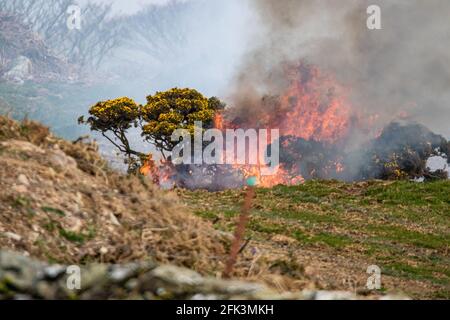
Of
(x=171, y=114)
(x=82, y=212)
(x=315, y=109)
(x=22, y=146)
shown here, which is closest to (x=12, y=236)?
(x=82, y=212)

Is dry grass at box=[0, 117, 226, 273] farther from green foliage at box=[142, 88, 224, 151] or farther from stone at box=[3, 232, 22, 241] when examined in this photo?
green foliage at box=[142, 88, 224, 151]

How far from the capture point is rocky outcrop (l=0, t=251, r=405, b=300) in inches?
290

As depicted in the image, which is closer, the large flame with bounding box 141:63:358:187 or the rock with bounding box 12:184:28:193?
the rock with bounding box 12:184:28:193

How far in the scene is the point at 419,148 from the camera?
5544 centimetres

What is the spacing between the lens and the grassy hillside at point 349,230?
14211mm

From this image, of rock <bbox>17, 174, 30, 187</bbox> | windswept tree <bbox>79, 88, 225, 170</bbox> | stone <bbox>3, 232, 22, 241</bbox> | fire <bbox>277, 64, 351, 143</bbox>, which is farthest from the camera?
fire <bbox>277, 64, 351, 143</bbox>

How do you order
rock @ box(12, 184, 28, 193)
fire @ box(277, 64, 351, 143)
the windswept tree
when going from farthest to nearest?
fire @ box(277, 64, 351, 143)
the windswept tree
rock @ box(12, 184, 28, 193)

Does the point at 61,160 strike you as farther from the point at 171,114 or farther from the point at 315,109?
the point at 315,109

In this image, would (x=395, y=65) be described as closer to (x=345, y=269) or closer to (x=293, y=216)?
(x=293, y=216)

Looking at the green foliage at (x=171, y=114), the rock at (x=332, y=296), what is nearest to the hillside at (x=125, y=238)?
the rock at (x=332, y=296)

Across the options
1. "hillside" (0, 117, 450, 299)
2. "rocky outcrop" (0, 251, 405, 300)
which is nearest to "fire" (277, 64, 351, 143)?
"hillside" (0, 117, 450, 299)

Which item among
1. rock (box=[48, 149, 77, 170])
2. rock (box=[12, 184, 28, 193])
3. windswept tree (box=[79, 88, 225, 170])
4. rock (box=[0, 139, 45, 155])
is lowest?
rock (box=[12, 184, 28, 193])

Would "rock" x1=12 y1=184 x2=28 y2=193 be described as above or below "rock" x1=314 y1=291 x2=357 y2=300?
above

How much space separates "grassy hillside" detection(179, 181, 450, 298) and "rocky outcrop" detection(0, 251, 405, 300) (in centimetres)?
187
